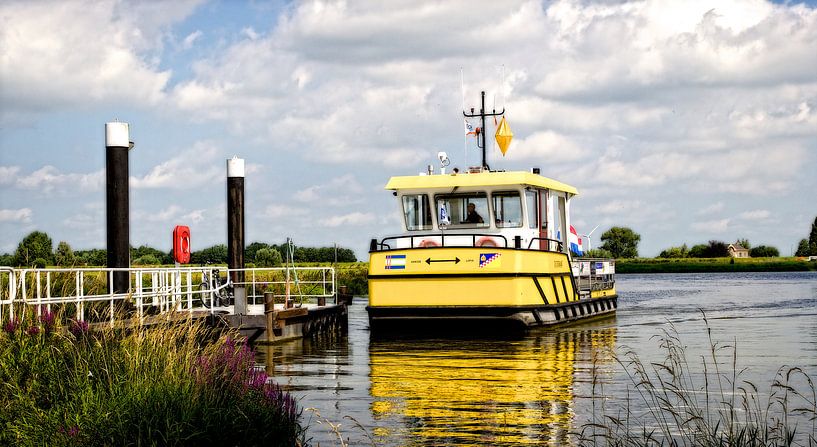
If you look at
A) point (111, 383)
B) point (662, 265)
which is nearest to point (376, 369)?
point (111, 383)

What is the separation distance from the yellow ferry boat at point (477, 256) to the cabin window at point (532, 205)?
0.07 feet

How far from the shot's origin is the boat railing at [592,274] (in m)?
25.3

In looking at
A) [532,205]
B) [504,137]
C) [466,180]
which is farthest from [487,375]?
[504,137]

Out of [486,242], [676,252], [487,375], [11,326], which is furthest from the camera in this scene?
[676,252]

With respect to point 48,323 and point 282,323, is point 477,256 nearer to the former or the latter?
point 282,323

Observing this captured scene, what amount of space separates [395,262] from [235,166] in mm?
5965

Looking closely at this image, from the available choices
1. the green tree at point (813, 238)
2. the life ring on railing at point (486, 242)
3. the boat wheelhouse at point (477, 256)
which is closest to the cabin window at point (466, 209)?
the boat wheelhouse at point (477, 256)

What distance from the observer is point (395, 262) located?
64.9ft

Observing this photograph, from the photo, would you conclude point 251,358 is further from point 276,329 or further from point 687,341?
point 687,341

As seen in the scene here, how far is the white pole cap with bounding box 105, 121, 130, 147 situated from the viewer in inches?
735

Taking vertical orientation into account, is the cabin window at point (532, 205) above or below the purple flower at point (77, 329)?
above

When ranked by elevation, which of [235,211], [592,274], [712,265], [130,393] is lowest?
[130,393]

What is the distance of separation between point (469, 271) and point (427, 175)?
3.19 metres

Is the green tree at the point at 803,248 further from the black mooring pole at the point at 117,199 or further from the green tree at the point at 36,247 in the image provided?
the black mooring pole at the point at 117,199
